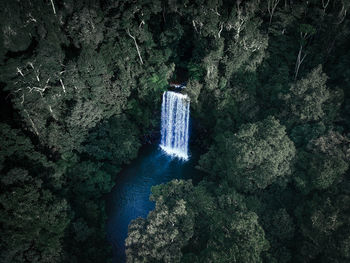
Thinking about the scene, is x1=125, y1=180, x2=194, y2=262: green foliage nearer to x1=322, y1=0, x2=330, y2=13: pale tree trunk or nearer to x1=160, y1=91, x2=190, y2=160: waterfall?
x1=160, y1=91, x2=190, y2=160: waterfall

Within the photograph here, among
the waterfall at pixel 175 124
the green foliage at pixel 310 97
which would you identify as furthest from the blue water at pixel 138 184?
the green foliage at pixel 310 97

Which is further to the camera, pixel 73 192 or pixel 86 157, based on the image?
pixel 86 157

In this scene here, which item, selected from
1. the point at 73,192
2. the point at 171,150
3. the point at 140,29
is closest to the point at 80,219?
the point at 73,192

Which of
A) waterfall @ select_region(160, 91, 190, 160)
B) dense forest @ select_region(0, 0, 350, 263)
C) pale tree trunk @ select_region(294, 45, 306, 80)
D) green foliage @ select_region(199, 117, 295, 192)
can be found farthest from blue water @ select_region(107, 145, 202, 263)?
pale tree trunk @ select_region(294, 45, 306, 80)

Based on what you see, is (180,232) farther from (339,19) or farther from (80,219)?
(339,19)

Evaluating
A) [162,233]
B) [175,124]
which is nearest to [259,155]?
[162,233]

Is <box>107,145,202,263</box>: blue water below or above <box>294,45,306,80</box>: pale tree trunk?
below

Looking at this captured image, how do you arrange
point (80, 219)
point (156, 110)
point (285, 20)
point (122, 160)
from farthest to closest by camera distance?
point (156, 110), point (122, 160), point (285, 20), point (80, 219)

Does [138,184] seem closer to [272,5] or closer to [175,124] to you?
[175,124]
